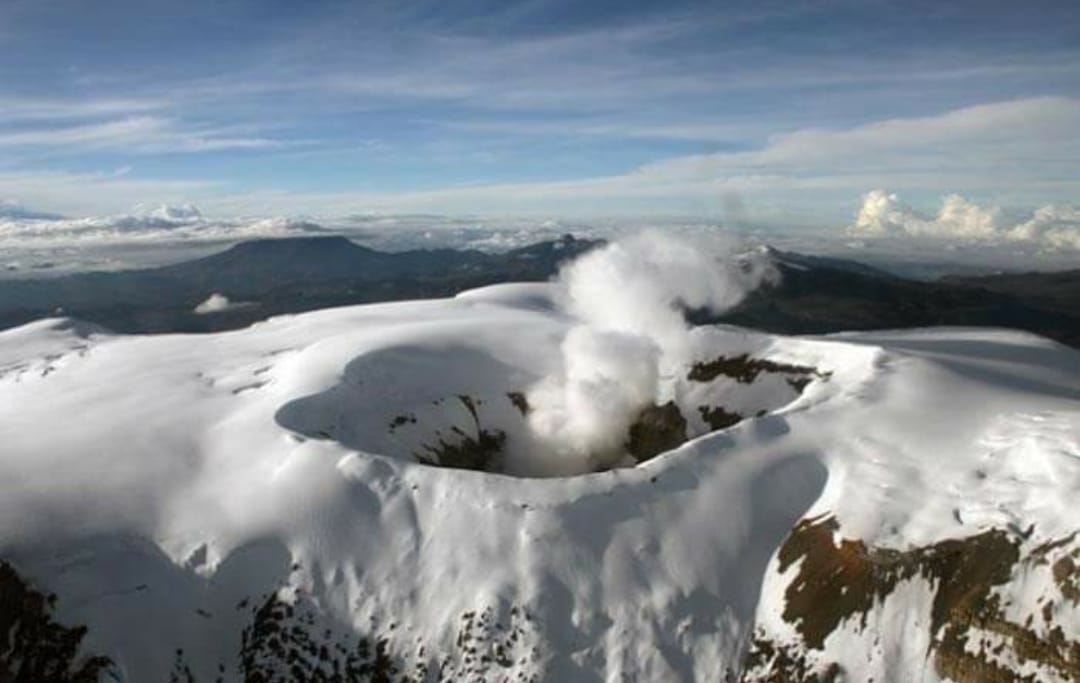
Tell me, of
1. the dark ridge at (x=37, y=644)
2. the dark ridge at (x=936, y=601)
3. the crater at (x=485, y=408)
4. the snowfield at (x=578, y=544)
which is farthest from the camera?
the crater at (x=485, y=408)

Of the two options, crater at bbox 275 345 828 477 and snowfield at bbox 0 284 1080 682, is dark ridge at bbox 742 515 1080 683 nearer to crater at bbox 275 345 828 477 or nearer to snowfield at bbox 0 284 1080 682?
snowfield at bbox 0 284 1080 682

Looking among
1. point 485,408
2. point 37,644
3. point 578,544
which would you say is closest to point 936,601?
point 578,544

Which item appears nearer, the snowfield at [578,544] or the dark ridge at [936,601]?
the dark ridge at [936,601]

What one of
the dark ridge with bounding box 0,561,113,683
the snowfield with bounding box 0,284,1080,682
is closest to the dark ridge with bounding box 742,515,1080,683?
the snowfield with bounding box 0,284,1080,682

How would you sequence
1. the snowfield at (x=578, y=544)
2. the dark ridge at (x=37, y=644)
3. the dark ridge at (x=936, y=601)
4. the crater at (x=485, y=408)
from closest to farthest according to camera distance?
the dark ridge at (x=936, y=601), the dark ridge at (x=37, y=644), the snowfield at (x=578, y=544), the crater at (x=485, y=408)

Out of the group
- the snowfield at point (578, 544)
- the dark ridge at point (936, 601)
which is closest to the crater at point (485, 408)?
the snowfield at point (578, 544)

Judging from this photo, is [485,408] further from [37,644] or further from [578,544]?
[37,644]

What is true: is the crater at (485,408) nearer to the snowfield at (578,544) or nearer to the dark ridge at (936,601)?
the snowfield at (578,544)

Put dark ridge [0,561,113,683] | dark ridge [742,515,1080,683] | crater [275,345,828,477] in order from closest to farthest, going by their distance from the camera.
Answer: dark ridge [742,515,1080,683], dark ridge [0,561,113,683], crater [275,345,828,477]

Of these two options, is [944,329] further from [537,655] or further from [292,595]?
[292,595]
